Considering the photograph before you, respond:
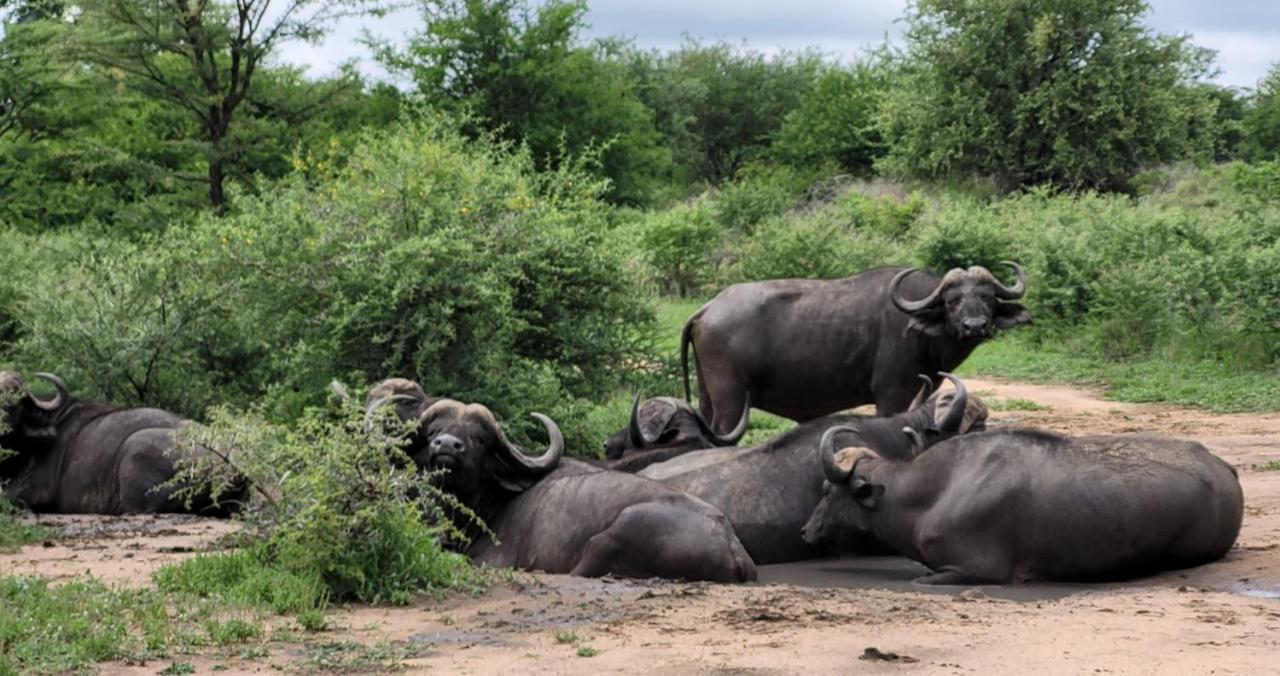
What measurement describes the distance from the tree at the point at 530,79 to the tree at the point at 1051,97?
418 inches

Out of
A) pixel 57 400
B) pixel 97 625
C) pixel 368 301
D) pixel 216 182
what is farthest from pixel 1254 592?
pixel 216 182

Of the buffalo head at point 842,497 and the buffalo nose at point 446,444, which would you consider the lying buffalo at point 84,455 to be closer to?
the buffalo nose at point 446,444

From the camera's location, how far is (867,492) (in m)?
10.2

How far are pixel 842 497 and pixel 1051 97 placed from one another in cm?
3546

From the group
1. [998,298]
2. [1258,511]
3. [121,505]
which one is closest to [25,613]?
[121,505]

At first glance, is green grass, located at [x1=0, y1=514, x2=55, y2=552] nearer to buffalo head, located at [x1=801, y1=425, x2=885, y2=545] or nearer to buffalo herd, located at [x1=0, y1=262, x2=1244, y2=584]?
buffalo herd, located at [x1=0, y1=262, x2=1244, y2=584]

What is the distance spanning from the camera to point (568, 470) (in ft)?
34.7

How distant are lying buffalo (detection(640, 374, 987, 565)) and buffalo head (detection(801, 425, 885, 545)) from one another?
0.38 ft

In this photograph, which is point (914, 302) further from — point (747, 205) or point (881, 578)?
point (747, 205)

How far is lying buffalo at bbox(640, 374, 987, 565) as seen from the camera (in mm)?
10680

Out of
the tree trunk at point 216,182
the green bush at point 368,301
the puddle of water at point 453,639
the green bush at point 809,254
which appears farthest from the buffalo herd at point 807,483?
the green bush at point 809,254

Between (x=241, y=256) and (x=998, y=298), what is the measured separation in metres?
6.55

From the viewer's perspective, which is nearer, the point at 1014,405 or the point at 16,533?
the point at 16,533

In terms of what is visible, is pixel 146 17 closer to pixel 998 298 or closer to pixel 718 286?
pixel 718 286
